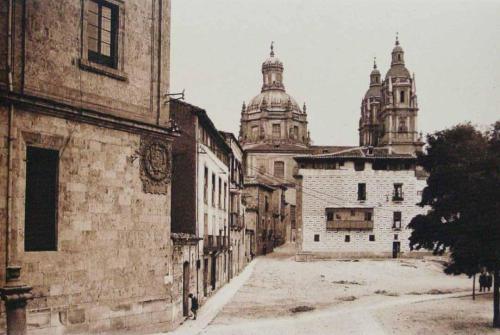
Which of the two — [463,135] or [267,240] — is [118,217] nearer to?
[463,135]

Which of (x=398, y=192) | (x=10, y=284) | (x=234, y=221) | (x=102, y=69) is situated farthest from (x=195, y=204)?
(x=398, y=192)

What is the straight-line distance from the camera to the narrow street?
21172 mm

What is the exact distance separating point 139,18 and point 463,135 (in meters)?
16.5

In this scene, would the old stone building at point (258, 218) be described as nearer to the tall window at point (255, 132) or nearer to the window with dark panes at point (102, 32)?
the tall window at point (255, 132)

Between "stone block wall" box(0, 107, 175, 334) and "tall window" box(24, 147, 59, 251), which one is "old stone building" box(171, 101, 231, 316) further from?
"tall window" box(24, 147, 59, 251)

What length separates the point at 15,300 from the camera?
11.4 metres

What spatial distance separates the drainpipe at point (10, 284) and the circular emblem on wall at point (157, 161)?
422 centimetres

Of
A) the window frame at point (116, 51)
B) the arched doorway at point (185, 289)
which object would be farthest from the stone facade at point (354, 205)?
the window frame at point (116, 51)

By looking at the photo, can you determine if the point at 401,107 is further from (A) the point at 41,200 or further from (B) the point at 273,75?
(A) the point at 41,200

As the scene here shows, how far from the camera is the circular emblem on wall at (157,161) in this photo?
15.5 metres

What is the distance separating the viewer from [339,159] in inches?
2122

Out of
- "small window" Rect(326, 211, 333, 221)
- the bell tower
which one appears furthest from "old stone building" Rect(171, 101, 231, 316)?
the bell tower

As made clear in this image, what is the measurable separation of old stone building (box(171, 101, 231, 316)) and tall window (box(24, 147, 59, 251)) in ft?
21.4

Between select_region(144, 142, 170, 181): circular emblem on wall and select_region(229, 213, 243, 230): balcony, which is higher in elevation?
select_region(144, 142, 170, 181): circular emblem on wall
